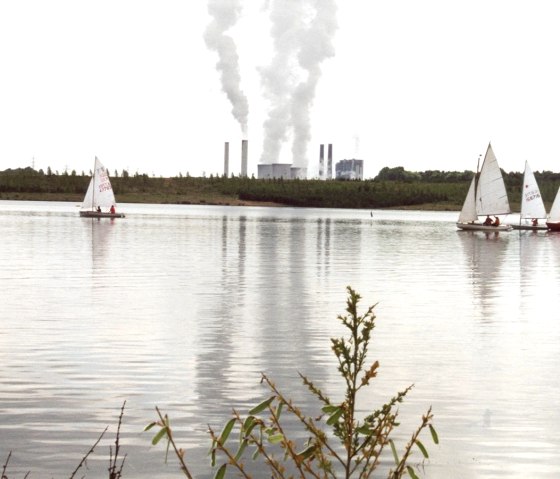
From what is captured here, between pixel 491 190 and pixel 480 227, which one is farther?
pixel 480 227

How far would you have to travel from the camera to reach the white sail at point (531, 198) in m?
92.2

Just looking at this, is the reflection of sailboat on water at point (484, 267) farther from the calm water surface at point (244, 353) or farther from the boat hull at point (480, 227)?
the boat hull at point (480, 227)

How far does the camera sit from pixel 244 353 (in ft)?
60.6

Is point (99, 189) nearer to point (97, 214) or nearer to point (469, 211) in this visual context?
point (97, 214)

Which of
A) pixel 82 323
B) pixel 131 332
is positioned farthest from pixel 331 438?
pixel 82 323

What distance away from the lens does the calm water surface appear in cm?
1166

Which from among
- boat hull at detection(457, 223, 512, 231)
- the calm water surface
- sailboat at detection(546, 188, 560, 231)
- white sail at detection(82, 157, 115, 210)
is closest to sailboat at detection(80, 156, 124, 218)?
white sail at detection(82, 157, 115, 210)

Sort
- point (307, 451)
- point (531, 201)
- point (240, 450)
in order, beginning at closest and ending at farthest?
point (240, 450)
point (307, 451)
point (531, 201)

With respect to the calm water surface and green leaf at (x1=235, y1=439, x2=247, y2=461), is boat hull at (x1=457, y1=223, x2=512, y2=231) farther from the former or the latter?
green leaf at (x1=235, y1=439, x2=247, y2=461)

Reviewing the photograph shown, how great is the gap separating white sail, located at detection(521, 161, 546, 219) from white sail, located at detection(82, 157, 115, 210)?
40.2 m

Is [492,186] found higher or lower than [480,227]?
higher

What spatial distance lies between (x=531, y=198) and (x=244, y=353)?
81027mm

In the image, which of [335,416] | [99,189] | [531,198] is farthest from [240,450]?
[99,189]

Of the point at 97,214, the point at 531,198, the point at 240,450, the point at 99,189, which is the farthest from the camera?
the point at 99,189
